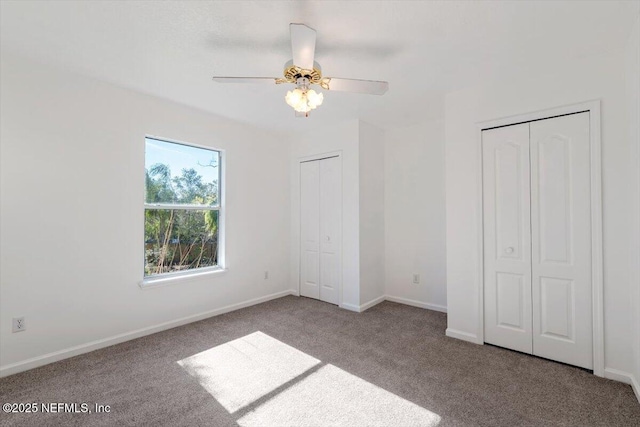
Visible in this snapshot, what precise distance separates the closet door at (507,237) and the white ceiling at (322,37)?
68 centimetres

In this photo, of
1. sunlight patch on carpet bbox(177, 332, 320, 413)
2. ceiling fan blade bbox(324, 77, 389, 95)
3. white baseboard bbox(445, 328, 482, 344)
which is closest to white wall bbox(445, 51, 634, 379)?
white baseboard bbox(445, 328, 482, 344)

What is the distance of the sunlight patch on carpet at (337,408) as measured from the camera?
181 cm

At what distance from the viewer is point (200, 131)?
11.9ft

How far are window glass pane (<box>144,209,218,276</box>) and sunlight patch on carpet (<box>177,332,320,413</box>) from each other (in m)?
1.22

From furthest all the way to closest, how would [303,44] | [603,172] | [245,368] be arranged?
1. [245,368]
2. [603,172]
3. [303,44]

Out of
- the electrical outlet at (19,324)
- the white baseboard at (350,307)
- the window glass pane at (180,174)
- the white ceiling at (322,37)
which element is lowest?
the white baseboard at (350,307)

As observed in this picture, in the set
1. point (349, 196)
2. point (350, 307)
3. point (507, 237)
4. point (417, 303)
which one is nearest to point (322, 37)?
point (349, 196)

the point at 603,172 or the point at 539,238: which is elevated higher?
the point at 603,172

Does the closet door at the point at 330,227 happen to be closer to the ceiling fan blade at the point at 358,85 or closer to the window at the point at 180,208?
the window at the point at 180,208

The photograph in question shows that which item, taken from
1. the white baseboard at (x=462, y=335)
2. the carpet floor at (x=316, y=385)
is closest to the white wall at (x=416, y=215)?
the white baseboard at (x=462, y=335)

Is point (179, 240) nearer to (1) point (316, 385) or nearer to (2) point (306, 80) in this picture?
(1) point (316, 385)

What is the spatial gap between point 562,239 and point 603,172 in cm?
59

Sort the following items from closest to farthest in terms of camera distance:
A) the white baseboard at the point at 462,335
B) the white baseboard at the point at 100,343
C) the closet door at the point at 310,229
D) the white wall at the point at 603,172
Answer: the white wall at the point at 603,172 < the white baseboard at the point at 100,343 < the white baseboard at the point at 462,335 < the closet door at the point at 310,229

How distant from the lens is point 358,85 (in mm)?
2102
